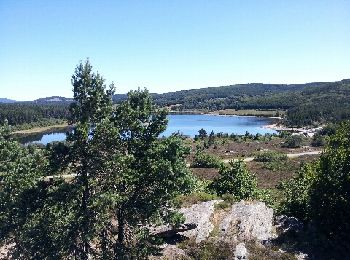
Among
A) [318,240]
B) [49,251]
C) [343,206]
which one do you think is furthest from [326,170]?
[49,251]

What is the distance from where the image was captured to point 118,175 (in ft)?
72.8

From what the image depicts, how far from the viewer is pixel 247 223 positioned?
28328 mm

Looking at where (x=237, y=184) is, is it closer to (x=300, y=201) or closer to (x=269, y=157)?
(x=300, y=201)

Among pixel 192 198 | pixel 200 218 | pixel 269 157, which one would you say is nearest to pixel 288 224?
pixel 200 218

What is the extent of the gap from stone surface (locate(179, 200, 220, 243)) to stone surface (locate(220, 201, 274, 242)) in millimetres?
1099

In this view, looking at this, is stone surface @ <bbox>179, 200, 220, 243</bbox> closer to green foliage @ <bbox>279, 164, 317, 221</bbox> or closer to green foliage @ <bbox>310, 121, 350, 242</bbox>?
green foliage @ <bbox>279, 164, 317, 221</bbox>

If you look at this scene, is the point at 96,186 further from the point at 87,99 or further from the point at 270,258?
the point at 270,258

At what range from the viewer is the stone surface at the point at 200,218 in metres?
27.2

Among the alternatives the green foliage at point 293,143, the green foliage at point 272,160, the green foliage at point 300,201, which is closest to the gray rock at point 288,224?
the green foliage at point 300,201

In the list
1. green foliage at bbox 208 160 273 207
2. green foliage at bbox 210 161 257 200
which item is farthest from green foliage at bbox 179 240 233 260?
green foliage at bbox 210 161 257 200

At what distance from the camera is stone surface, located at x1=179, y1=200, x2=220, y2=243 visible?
27.2 metres

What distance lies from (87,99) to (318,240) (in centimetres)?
1739

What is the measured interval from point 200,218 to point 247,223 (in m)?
3.41

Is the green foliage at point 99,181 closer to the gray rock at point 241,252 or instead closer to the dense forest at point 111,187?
the dense forest at point 111,187
